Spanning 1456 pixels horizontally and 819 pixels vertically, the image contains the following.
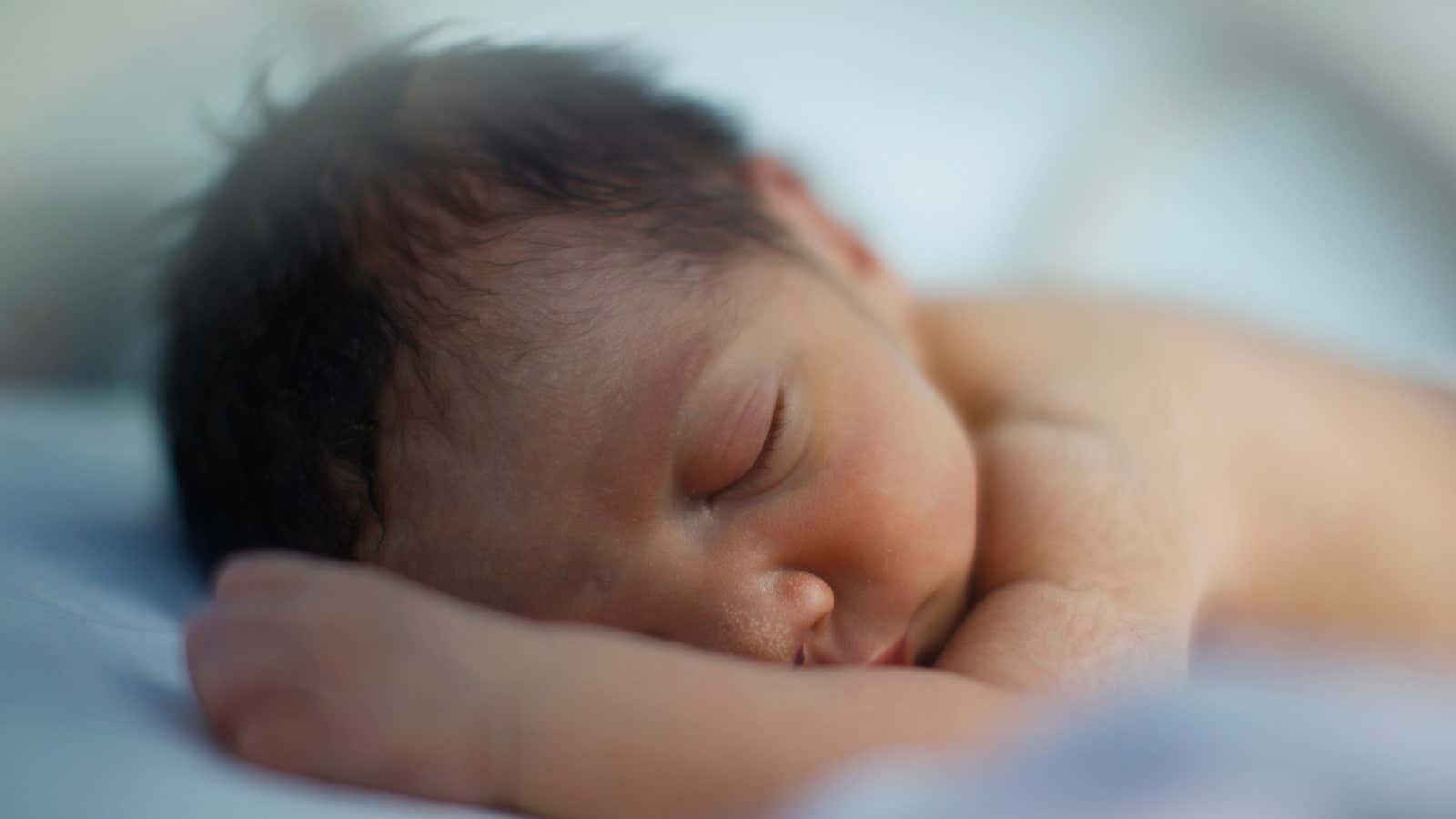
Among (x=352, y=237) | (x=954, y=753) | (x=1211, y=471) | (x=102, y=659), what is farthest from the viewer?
(x=1211, y=471)

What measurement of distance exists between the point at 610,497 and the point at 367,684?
169 millimetres

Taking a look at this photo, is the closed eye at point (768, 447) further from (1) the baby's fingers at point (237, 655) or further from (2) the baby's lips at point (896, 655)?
(1) the baby's fingers at point (237, 655)

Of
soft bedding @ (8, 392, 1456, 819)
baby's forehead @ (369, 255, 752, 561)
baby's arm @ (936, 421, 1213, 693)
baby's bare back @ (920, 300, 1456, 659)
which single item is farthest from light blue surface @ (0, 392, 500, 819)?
baby's bare back @ (920, 300, 1456, 659)

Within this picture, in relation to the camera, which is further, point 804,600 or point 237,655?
point 804,600

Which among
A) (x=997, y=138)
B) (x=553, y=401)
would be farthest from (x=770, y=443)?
(x=997, y=138)

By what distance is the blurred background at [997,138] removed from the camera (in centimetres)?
98

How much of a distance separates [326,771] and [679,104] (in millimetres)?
584

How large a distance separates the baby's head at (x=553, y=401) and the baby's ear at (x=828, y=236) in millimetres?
114

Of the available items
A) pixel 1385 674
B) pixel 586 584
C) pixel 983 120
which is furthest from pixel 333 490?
pixel 983 120

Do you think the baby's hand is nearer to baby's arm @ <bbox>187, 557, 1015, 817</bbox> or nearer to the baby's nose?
baby's arm @ <bbox>187, 557, 1015, 817</bbox>

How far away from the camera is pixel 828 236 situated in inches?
34.6

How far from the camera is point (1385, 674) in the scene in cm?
49

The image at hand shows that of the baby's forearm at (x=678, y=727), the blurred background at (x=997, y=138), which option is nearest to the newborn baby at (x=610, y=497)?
the baby's forearm at (x=678, y=727)

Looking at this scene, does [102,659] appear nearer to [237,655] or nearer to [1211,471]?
[237,655]
